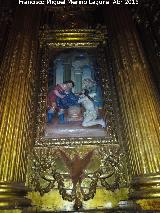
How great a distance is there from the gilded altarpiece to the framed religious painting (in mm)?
20

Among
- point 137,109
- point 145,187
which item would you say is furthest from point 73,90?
point 145,187

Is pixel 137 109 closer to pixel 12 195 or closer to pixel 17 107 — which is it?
pixel 17 107

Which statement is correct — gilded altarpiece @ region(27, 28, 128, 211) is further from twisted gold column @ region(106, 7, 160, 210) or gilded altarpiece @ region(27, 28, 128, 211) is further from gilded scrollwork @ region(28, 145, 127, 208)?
twisted gold column @ region(106, 7, 160, 210)

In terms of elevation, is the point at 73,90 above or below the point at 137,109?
above

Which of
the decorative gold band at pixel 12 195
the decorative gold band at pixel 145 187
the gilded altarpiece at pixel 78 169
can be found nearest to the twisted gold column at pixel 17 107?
the decorative gold band at pixel 12 195

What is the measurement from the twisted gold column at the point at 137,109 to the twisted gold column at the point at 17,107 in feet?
4.17

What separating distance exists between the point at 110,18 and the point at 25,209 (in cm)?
402

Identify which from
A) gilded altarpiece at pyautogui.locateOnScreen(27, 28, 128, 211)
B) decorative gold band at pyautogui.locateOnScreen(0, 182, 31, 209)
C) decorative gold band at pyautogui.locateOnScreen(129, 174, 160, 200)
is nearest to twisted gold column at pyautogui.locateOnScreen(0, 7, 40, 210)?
decorative gold band at pyautogui.locateOnScreen(0, 182, 31, 209)

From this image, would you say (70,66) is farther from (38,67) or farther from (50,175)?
(50,175)

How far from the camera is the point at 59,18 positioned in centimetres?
640

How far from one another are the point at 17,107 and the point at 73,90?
0.94 metres

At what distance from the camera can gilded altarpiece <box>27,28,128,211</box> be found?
3.67m

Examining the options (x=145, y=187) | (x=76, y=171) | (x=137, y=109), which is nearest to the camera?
(x=145, y=187)

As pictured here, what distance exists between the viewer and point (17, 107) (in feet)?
14.4
